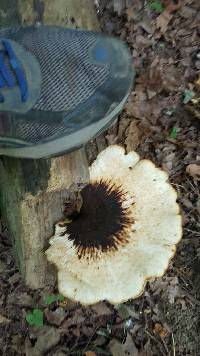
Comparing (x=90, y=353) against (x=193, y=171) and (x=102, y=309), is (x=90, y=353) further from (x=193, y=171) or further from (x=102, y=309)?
(x=193, y=171)

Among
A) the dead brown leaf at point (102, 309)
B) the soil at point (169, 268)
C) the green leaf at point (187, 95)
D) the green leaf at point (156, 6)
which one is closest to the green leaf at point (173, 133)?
the soil at point (169, 268)

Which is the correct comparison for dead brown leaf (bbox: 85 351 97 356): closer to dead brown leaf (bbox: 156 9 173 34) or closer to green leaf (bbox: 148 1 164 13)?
dead brown leaf (bbox: 156 9 173 34)

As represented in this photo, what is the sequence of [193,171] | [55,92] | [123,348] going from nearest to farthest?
1. [55,92]
2. [123,348]
3. [193,171]

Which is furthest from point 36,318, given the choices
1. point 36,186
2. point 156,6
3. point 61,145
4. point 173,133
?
point 156,6

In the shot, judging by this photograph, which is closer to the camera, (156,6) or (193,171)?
(193,171)

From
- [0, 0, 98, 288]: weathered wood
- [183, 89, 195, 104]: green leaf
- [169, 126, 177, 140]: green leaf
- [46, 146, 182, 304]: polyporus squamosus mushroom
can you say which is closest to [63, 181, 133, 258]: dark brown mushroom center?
[46, 146, 182, 304]: polyporus squamosus mushroom
